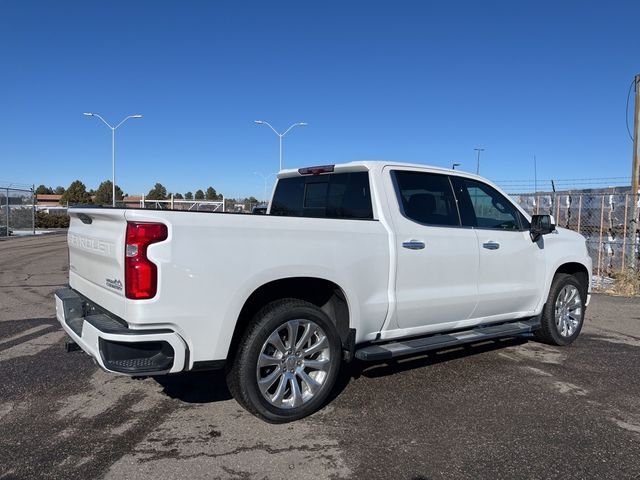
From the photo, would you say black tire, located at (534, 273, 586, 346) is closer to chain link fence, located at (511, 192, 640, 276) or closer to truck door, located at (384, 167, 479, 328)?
truck door, located at (384, 167, 479, 328)

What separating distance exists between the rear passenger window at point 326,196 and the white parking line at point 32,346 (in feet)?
9.50

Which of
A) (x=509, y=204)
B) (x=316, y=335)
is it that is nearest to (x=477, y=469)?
(x=316, y=335)

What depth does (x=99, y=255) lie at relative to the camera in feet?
12.4

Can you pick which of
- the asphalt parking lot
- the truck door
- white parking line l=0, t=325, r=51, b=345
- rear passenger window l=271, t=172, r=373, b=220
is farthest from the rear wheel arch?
white parking line l=0, t=325, r=51, b=345

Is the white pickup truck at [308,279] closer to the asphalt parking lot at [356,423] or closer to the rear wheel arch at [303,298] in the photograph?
the rear wheel arch at [303,298]

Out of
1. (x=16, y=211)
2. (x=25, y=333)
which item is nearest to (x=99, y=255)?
(x=25, y=333)

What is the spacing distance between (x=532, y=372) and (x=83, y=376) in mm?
4269

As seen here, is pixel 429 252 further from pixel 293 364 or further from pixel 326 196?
pixel 293 364

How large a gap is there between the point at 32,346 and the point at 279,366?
3.44 meters

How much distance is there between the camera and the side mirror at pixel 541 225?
5543mm

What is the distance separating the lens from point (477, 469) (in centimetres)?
328

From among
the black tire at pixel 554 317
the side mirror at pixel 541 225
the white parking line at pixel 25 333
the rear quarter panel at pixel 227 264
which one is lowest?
the white parking line at pixel 25 333

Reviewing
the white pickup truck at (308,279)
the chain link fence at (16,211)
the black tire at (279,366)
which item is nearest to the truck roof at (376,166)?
the white pickup truck at (308,279)

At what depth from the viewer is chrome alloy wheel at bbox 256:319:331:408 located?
3.81 meters
